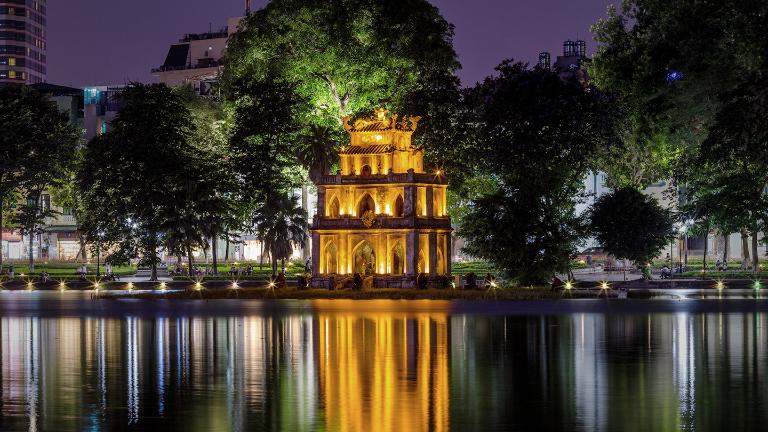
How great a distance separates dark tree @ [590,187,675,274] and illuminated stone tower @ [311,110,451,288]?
13.0 metres

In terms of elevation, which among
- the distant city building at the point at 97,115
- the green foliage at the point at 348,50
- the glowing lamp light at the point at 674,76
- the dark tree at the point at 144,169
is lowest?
the dark tree at the point at 144,169

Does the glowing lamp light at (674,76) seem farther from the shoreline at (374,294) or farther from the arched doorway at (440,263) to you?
the arched doorway at (440,263)

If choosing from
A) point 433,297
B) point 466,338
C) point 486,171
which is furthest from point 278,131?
point 466,338

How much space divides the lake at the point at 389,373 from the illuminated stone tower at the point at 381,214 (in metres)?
24.7

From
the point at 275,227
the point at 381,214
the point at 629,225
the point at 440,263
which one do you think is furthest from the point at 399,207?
the point at 275,227

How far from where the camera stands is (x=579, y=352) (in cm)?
3312

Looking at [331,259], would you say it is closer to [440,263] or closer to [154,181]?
[440,263]

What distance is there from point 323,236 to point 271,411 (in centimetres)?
5520

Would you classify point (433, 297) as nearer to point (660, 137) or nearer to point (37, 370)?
point (660, 137)

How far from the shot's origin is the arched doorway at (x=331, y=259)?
3066 inches

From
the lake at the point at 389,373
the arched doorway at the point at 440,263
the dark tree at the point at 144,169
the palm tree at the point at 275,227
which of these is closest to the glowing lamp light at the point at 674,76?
the arched doorway at the point at 440,263

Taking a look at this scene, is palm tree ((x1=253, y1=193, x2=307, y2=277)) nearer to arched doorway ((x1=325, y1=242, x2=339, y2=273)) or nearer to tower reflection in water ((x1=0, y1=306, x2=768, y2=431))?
arched doorway ((x1=325, y1=242, x2=339, y2=273))

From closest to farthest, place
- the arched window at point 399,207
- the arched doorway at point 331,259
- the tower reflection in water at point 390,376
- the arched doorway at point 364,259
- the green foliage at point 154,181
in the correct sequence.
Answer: the tower reflection in water at point 390,376
the arched window at point 399,207
the arched doorway at point 364,259
the arched doorway at point 331,259
the green foliage at point 154,181

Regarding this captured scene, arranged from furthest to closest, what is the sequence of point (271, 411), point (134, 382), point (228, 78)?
point (228, 78) < point (134, 382) < point (271, 411)
